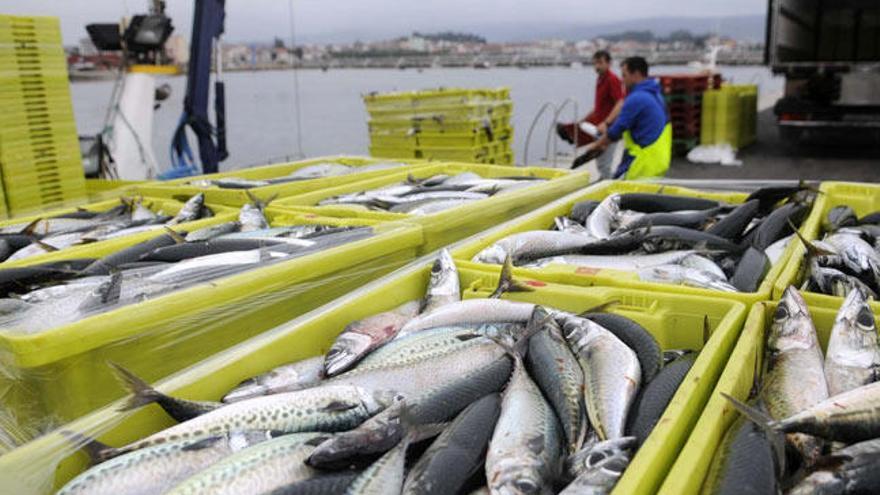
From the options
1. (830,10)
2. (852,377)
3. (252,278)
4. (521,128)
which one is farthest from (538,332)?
(830,10)

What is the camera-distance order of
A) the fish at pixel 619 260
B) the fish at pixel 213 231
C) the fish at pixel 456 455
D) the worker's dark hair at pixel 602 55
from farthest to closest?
the worker's dark hair at pixel 602 55 < the fish at pixel 213 231 < the fish at pixel 619 260 < the fish at pixel 456 455

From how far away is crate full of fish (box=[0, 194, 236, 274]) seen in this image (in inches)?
120

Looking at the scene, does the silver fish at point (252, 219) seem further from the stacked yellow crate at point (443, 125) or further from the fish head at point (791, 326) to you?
the stacked yellow crate at point (443, 125)

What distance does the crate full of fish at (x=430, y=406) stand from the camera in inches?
59.8

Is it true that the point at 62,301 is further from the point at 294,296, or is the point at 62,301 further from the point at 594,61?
the point at 594,61

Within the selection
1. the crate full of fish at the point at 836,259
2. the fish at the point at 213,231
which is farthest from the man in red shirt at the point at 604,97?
the fish at the point at 213,231

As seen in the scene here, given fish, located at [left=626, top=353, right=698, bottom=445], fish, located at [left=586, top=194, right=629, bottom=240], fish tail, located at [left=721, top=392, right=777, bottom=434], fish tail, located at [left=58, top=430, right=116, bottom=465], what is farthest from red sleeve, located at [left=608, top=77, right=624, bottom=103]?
fish tail, located at [left=58, top=430, right=116, bottom=465]

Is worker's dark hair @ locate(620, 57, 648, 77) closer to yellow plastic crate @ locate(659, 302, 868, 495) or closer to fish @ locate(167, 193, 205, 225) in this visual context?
fish @ locate(167, 193, 205, 225)

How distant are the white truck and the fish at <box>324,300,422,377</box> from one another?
12.5m

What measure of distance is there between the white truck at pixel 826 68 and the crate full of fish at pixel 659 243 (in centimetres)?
1032

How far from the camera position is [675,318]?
89.8 inches

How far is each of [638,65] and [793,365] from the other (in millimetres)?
5335

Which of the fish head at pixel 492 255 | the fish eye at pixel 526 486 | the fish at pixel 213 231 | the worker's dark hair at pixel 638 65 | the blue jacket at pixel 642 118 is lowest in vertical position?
the fish eye at pixel 526 486

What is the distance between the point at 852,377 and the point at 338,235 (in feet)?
6.70
